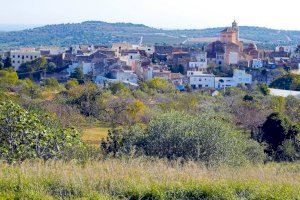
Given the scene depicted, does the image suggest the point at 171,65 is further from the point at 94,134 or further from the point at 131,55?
the point at 94,134

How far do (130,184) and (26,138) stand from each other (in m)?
4.05

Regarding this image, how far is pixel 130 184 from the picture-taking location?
268 inches

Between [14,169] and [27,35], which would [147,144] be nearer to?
[14,169]

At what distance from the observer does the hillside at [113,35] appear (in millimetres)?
119250

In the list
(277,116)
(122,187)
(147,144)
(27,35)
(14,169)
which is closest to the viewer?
(122,187)

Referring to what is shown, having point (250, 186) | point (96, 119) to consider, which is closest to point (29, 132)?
point (250, 186)

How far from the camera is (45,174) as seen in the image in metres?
7.09

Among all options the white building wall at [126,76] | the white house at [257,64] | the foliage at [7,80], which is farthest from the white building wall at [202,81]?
the foliage at [7,80]

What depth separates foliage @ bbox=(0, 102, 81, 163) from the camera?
9.80 m

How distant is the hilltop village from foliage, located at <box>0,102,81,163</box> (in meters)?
30.4

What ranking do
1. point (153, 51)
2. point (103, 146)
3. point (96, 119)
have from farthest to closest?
point (153, 51) → point (96, 119) → point (103, 146)

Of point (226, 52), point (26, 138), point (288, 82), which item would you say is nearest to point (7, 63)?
point (226, 52)

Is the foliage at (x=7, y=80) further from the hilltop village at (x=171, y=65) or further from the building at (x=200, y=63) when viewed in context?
the building at (x=200, y=63)

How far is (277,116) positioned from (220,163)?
944 cm
